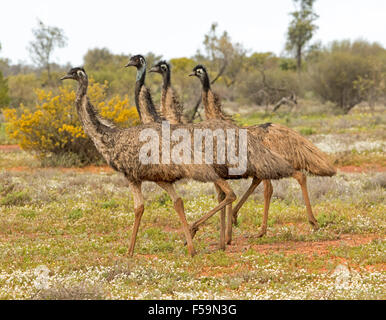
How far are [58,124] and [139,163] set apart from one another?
967cm

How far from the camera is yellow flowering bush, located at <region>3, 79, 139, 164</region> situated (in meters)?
15.2

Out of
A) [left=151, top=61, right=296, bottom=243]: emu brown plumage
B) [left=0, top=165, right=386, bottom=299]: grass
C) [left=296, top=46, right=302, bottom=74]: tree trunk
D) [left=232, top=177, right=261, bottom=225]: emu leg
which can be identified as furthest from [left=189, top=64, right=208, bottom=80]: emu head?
[left=296, top=46, right=302, bottom=74]: tree trunk

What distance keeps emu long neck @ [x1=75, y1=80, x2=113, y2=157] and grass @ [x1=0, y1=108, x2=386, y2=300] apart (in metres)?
1.38

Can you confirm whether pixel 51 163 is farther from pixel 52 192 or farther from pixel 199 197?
pixel 199 197

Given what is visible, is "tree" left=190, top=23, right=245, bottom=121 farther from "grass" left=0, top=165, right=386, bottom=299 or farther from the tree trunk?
"grass" left=0, top=165, right=386, bottom=299

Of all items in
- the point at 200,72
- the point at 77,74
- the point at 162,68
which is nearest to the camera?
the point at 77,74

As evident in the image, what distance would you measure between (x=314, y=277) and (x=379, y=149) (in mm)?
11014

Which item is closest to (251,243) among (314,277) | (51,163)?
(314,277)

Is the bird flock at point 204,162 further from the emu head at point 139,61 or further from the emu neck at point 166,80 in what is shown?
the emu head at point 139,61

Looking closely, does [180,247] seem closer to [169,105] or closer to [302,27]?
[169,105]

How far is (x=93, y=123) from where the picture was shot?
6.66 m

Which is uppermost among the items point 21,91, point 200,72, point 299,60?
point 299,60

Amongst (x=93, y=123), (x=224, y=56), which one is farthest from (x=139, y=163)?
(x=224, y=56)

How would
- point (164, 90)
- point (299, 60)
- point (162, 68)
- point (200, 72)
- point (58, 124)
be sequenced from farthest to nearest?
point (299, 60) → point (58, 124) → point (162, 68) → point (164, 90) → point (200, 72)
